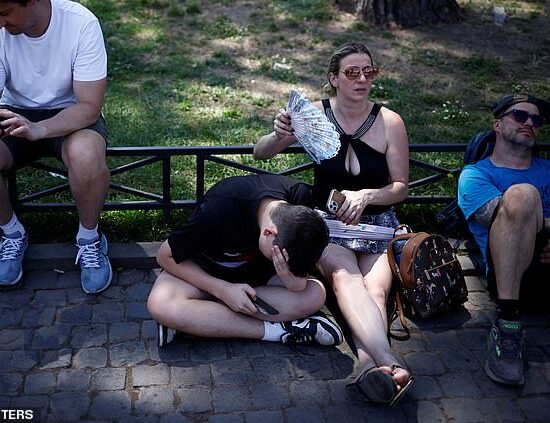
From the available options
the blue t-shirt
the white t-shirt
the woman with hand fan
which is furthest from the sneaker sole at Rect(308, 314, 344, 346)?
the white t-shirt

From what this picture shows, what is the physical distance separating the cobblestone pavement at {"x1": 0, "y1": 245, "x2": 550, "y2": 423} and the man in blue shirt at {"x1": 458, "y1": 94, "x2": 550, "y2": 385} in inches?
7.4

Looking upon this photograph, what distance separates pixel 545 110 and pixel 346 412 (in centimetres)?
227

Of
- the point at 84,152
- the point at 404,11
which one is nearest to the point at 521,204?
the point at 84,152

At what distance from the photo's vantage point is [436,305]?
4461 millimetres

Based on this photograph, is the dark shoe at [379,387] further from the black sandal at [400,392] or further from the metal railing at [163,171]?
the metal railing at [163,171]

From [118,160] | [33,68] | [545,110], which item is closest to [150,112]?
[118,160]

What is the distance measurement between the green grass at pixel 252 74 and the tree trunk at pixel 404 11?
0.15m

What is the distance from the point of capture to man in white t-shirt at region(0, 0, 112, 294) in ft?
14.8

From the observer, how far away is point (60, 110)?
15.6 ft

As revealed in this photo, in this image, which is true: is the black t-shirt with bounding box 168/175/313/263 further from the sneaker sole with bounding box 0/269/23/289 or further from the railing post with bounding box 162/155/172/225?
the sneaker sole with bounding box 0/269/23/289

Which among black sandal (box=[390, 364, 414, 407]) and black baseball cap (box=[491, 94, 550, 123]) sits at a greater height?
black baseball cap (box=[491, 94, 550, 123])

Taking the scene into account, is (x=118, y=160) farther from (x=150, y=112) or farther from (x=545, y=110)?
(x=545, y=110)

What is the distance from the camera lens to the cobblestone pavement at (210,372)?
379 cm

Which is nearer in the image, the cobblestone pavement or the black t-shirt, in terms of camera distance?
the cobblestone pavement
